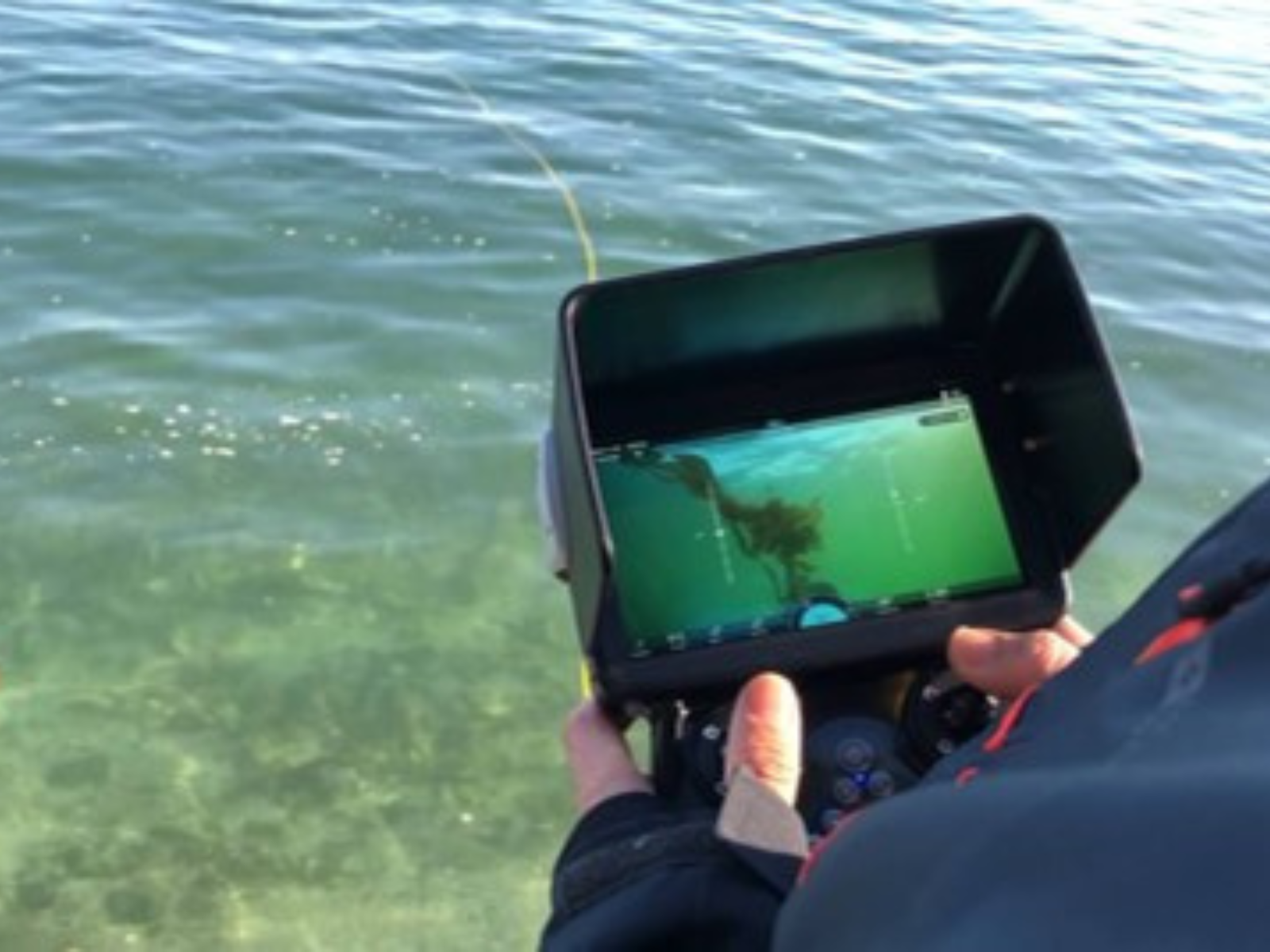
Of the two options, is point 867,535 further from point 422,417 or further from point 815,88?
point 815,88

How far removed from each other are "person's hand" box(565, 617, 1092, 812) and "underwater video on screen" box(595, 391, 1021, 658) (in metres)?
0.10

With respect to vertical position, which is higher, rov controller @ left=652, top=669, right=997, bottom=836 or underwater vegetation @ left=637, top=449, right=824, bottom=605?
underwater vegetation @ left=637, top=449, right=824, bottom=605

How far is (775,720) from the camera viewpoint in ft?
4.63

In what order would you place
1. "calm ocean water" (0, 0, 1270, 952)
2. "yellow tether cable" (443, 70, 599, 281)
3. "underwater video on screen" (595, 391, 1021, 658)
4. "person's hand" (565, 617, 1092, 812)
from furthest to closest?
"yellow tether cable" (443, 70, 599, 281), "calm ocean water" (0, 0, 1270, 952), "underwater video on screen" (595, 391, 1021, 658), "person's hand" (565, 617, 1092, 812)

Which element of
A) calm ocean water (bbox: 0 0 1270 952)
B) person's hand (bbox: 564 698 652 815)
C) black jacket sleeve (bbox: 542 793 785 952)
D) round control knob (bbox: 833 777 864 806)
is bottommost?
calm ocean water (bbox: 0 0 1270 952)

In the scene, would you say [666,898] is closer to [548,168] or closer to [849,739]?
[849,739]

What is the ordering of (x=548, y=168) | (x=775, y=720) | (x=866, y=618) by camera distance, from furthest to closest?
(x=548, y=168)
(x=866, y=618)
(x=775, y=720)

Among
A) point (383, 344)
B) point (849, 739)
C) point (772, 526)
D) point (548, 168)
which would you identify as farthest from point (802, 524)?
point (548, 168)

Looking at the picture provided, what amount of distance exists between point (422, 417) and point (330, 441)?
316 millimetres

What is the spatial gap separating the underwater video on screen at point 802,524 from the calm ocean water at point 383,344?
5.96ft

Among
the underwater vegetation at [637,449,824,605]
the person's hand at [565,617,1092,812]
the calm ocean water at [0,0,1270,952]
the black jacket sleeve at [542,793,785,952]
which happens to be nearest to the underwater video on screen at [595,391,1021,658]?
the underwater vegetation at [637,449,824,605]

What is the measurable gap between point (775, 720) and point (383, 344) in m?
4.02

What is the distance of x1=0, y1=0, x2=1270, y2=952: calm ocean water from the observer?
3434mm

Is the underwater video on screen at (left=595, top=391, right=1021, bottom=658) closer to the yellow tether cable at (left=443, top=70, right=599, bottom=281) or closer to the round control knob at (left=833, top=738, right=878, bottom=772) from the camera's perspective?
the round control knob at (left=833, top=738, right=878, bottom=772)
